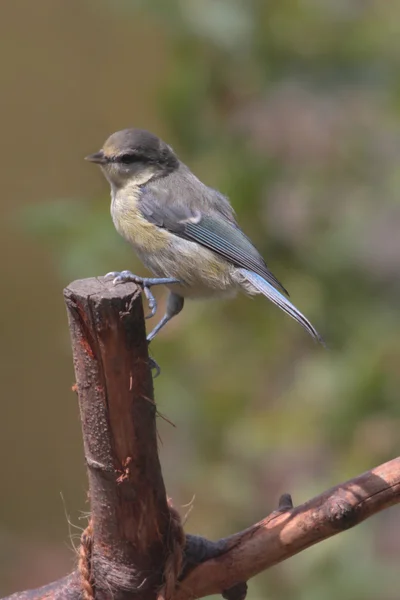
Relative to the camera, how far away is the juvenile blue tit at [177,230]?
4.74 ft

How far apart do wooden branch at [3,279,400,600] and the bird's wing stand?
0.39m

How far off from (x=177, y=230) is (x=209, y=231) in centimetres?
6

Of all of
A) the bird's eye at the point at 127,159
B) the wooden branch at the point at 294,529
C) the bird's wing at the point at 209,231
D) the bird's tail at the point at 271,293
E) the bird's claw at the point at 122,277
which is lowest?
the wooden branch at the point at 294,529

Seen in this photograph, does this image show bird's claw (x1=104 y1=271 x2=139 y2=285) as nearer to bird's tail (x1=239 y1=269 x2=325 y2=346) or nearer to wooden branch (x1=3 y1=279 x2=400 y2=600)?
wooden branch (x1=3 y1=279 x2=400 y2=600)

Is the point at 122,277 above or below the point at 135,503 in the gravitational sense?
above

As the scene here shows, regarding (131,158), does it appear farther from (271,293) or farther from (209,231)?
(271,293)

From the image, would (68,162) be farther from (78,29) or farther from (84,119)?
(78,29)

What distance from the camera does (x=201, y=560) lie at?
4.00 ft

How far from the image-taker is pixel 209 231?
4.86 feet

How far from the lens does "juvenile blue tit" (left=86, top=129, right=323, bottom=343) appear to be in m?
1.44

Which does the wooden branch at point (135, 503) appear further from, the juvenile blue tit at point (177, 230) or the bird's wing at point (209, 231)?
the bird's wing at point (209, 231)

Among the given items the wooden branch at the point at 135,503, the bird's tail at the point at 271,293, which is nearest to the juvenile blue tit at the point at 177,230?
the bird's tail at the point at 271,293

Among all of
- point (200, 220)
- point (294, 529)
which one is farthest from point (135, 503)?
point (200, 220)

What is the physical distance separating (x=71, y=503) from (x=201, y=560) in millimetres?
2077
